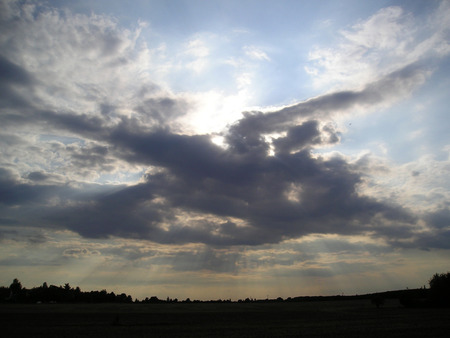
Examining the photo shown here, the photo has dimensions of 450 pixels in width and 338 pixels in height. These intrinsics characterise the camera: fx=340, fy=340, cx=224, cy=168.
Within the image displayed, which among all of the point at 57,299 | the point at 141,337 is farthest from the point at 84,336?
the point at 57,299

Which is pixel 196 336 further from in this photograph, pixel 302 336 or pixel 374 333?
pixel 374 333

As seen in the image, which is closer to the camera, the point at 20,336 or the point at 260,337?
the point at 260,337

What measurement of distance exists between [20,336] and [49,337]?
172 inches

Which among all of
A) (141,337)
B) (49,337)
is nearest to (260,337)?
(141,337)

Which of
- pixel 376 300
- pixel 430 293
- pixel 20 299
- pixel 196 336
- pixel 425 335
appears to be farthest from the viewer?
pixel 20 299

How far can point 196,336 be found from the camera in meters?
38.6

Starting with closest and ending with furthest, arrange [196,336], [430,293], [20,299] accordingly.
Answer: [196,336]
[430,293]
[20,299]

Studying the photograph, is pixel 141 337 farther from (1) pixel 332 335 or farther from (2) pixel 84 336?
(1) pixel 332 335

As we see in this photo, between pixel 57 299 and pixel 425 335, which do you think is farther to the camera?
pixel 57 299

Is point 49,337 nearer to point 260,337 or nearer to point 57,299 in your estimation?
point 260,337

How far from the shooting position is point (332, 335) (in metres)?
38.2

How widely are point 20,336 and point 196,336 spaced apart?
20.7 meters

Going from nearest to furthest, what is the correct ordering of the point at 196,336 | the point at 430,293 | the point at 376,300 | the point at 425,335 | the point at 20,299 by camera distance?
the point at 425,335, the point at 196,336, the point at 430,293, the point at 376,300, the point at 20,299

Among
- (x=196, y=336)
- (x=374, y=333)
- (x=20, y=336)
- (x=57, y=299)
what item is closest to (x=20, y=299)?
(x=57, y=299)
